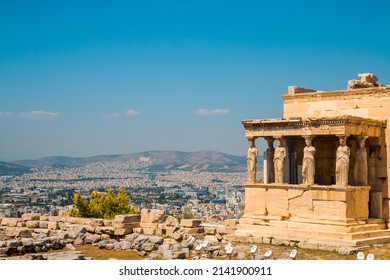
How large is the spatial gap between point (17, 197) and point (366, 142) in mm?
34270

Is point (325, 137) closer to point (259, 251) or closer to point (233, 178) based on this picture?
point (259, 251)

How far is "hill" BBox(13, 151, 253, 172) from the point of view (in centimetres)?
13012

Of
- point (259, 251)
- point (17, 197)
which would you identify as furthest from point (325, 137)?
point (17, 197)

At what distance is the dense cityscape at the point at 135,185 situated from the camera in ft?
196

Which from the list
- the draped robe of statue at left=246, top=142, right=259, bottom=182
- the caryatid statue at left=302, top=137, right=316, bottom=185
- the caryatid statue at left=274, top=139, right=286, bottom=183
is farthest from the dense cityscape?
the caryatid statue at left=302, top=137, right=316, bottom=185

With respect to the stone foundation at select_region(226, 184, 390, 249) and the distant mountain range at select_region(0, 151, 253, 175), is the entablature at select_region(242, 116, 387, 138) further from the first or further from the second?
the distant mountain range at select_region(0, 151, 253, 175)

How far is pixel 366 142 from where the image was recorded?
22.1 m

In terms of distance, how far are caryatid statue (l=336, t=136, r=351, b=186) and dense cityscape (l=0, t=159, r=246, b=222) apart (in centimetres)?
2545

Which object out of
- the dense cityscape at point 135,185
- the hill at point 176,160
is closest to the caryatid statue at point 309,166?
the dense cityscape at point 135,185

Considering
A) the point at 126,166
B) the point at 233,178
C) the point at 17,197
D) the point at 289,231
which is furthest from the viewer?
the point at 126,166

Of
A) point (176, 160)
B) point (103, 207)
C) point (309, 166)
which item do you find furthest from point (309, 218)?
point (176, 160)

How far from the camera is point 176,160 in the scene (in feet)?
501

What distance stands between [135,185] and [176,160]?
45.0 meters

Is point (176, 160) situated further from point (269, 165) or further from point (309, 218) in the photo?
point (309, 218)
